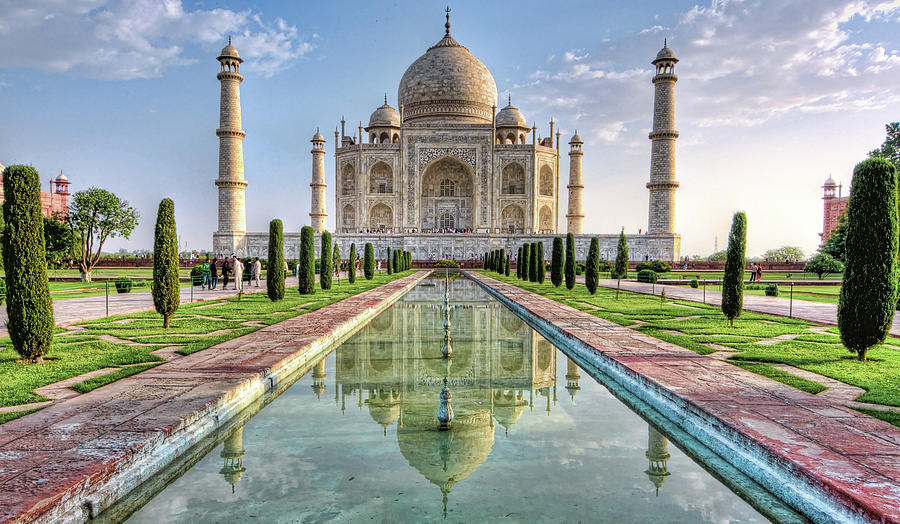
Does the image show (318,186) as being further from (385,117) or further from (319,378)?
(319,378)

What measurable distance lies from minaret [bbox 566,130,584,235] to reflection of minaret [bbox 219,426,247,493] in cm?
3106

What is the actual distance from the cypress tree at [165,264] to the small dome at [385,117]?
98.4 feet

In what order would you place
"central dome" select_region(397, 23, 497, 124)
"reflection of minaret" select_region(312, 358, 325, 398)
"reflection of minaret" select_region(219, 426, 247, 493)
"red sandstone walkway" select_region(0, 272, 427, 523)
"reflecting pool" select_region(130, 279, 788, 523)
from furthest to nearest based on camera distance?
"central dome" select_region(397, 23, 497, 124) < "reflection of minaret" select_region(312, 358, 325, 398) < "reflection of minaret" select_region(219, 426, 247, 493) < "reflecting pool" select_region(130, 279, 788, 523) < "red sandstone walkway" select_region(0, 272, 427, 523)

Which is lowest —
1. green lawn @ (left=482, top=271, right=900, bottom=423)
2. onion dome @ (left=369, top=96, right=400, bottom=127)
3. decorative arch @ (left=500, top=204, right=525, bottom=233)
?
green lawn @ (left=482, top=271, right=900, bottom=423)

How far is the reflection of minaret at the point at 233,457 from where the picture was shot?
8.74 ft

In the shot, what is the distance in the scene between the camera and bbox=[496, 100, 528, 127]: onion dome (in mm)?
35938

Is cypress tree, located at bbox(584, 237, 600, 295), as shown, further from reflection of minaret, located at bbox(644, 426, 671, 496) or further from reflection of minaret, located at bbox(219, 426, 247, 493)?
reflection of minaret, located at bbox(219, 426, 247, 493)

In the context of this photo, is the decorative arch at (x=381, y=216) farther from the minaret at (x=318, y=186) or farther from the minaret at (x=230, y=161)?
the minaret at (x=230, y=161)

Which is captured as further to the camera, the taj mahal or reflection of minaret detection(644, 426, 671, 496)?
the taj mahal

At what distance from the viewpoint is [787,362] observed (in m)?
4.69

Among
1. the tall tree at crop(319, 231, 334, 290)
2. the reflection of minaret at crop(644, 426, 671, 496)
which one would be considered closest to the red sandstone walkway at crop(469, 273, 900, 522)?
the reflection of minaret at crop(644, 426, 671, 496)

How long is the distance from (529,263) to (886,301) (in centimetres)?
1248

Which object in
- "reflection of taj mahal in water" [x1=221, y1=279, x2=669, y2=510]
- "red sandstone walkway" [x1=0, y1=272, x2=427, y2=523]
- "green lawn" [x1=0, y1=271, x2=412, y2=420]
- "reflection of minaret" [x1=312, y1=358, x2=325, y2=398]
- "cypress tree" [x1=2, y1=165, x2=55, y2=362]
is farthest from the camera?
"cypress tree" [x1=2, y1=165, x2=55, y2=362]

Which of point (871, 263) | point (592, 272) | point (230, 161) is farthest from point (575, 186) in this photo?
point (871, 263)
